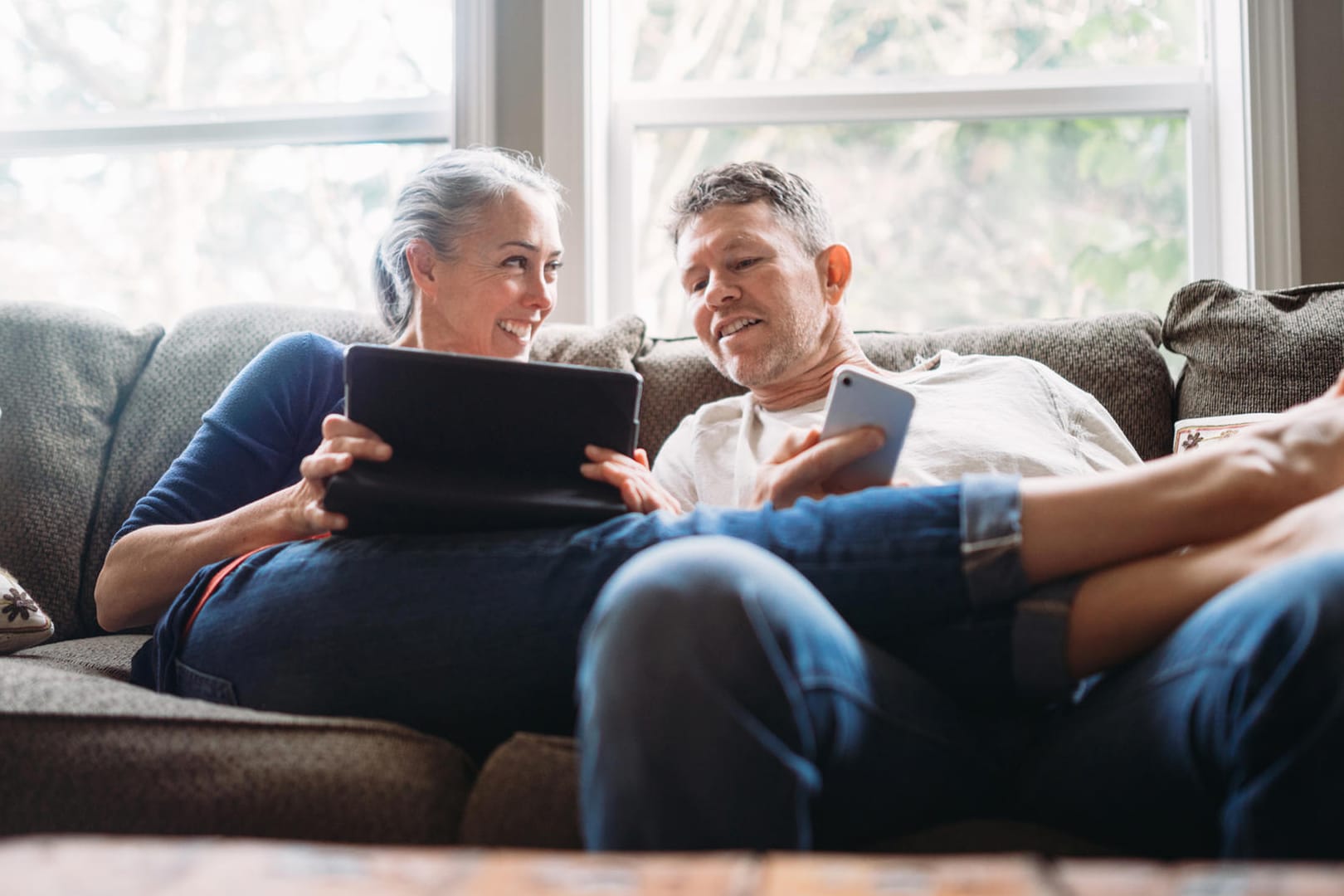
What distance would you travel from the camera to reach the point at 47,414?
1748 mm

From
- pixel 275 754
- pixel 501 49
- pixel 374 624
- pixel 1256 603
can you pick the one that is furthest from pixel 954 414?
pixel 501 49

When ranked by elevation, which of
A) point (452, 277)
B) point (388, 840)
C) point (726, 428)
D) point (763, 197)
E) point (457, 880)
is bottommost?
point (388, 840)

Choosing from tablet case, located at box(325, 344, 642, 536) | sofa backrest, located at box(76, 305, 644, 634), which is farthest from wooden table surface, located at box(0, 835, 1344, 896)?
sofa backrest, located at box(76, 305, 644, 634)

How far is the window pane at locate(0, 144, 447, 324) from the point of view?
253 cm

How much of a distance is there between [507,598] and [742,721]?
36 centimetres

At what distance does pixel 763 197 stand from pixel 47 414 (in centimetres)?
127

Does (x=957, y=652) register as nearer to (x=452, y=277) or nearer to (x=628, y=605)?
(x=628, y=605)

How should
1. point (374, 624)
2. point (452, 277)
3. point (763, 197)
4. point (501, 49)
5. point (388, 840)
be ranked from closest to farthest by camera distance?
point (388, 840)
point (374, 624)
point (452, 277)
point (763, 197)
point (501, 49)

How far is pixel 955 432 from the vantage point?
1.49 metres

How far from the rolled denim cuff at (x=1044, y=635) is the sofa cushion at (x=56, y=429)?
57.9 inches

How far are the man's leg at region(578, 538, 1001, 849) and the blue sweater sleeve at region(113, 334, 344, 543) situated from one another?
840mm

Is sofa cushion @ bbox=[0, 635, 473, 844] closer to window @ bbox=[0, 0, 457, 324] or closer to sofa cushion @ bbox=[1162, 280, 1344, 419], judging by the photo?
sofa cushion @ bbox=[1162, 280, 1344, 419]

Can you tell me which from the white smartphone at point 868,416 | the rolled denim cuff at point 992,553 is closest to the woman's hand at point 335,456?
the white smartphone at point 868,416

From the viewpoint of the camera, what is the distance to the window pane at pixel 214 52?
8.29ft
